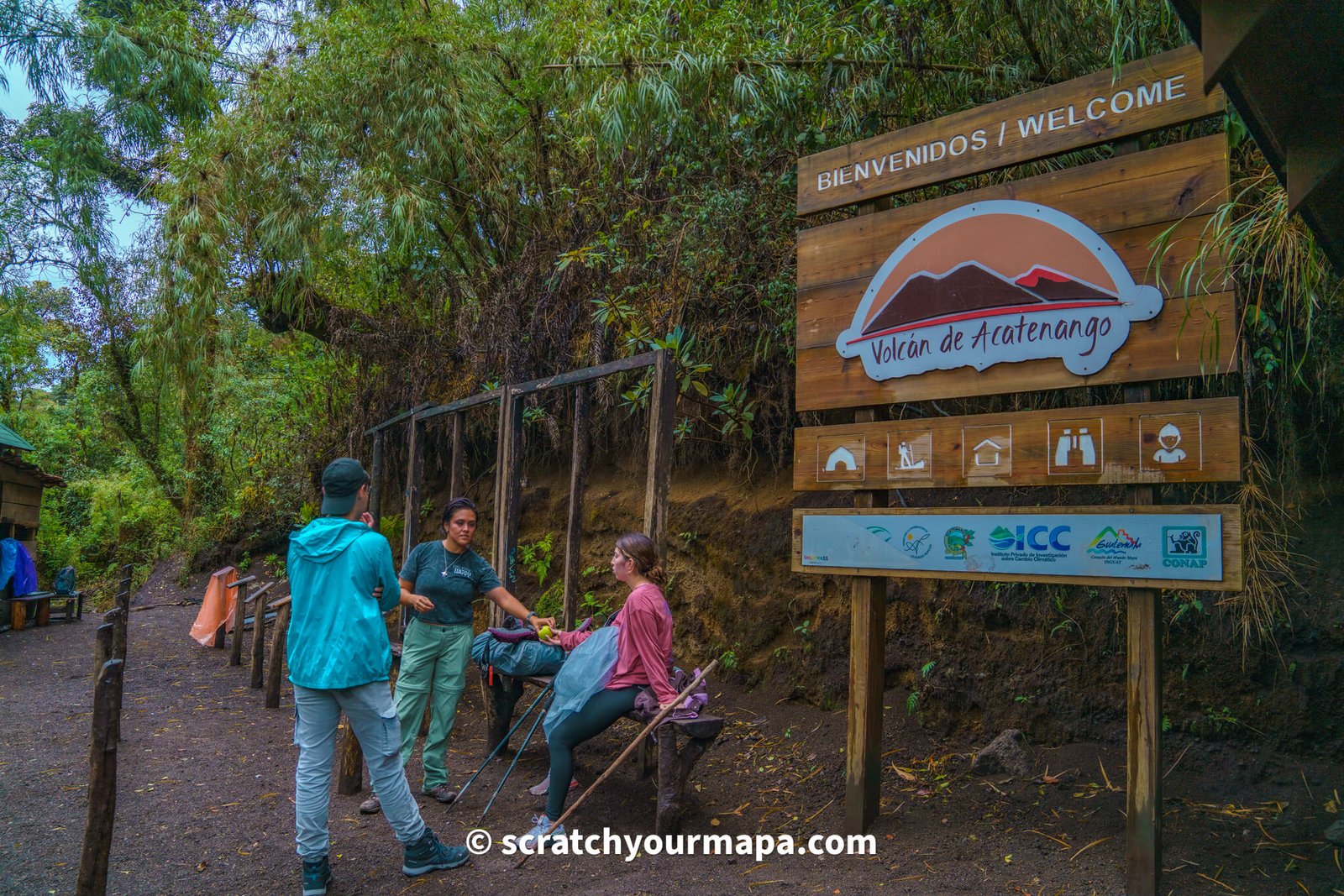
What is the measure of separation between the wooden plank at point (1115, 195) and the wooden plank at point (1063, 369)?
34cm

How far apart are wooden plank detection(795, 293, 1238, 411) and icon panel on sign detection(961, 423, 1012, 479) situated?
7.6 inches

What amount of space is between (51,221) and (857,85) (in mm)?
19517

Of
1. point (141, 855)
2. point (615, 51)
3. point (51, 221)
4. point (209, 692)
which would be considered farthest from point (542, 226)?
point (51, 221)

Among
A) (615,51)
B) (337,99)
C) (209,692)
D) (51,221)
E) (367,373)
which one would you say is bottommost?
(209,692)

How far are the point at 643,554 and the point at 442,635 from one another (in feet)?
4.77

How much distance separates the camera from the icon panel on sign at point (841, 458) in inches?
191

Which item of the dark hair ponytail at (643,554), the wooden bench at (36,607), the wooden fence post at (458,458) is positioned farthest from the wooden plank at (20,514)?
the dark hair ponytail at (643,554)

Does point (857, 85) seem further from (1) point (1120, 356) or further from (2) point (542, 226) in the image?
(2) point (542, 226)

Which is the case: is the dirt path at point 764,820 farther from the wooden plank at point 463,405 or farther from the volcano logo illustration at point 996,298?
the wooden plank at point 463,405

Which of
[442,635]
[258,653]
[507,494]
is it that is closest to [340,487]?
[442,635]

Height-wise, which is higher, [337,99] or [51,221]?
[51,221]

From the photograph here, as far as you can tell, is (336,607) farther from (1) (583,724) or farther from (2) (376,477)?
(2) (376,477)

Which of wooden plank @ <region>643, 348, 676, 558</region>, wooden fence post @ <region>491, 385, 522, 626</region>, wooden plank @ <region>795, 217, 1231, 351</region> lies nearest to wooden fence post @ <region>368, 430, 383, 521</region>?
wooden fence post @ <region>491, 385, 522, 626</region>

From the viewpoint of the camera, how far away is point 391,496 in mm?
12594
